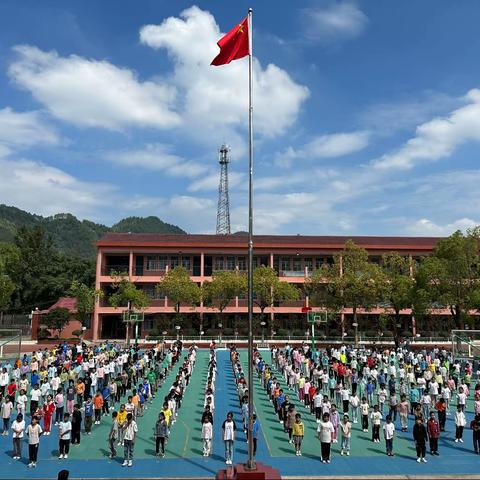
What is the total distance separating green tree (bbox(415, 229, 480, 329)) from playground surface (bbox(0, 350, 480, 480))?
24183 millimetres

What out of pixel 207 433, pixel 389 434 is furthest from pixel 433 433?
pixel 207 433

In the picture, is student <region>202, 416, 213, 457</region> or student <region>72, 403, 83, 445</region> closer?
student <region>202, 416, 213, 457</region>

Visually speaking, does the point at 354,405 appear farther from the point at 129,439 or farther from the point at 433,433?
the point at 129,439

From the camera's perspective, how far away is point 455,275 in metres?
40.1

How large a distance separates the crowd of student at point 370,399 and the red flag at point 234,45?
10.1 metres

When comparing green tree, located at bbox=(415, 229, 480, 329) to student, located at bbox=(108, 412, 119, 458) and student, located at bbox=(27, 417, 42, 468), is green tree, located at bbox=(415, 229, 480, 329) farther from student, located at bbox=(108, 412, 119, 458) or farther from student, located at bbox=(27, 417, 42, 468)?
student, located at bbox=(27, 417, 42, 468)

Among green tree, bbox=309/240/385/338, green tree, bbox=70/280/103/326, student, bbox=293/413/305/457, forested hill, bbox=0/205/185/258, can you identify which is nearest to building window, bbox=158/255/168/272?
green tree, bbox=70/280/103/326

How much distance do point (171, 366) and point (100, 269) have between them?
97.6 ft

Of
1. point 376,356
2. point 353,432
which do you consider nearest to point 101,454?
point 353,432

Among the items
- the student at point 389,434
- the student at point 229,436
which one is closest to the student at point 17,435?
the student at point 229,436

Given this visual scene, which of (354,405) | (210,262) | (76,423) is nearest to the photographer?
(76,423)

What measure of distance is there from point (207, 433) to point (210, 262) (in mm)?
45868

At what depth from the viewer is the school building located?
55469mm

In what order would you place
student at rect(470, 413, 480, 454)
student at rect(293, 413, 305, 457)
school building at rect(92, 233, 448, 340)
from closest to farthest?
student at rect(293, 413, 305, 457)
student at rect(470, 413, 480, 454)
school building at rect(92, 233, 448, 340)
